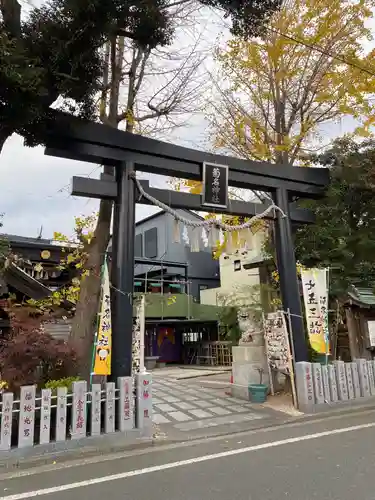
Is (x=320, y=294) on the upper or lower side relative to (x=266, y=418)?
upper

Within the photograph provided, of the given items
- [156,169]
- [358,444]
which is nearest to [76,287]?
[156,169]

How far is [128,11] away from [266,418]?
27.9ft

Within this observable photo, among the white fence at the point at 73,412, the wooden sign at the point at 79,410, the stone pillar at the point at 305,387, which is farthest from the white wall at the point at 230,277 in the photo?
the wooden sign at the point at 79,410

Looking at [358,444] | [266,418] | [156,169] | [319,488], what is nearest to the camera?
[319,488]

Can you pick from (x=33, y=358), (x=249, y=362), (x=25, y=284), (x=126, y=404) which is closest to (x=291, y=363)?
(x=249, y=362)

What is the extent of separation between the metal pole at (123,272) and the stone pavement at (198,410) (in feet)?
5.94

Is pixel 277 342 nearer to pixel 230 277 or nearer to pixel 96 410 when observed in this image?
pixel 96 410

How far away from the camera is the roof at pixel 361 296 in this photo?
37.9 ft

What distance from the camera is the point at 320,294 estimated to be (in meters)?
9.24

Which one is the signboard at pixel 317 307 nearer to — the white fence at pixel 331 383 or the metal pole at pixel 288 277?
the metal pole at pixel 288 277

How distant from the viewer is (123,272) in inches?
291

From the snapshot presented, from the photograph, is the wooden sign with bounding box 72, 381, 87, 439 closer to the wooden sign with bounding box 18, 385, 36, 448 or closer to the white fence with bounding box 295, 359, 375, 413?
the wooden sign with bounding box 18, 385, 36, 448

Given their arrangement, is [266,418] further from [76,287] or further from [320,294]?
[76,287]

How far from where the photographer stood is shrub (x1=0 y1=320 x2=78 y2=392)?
604cm
